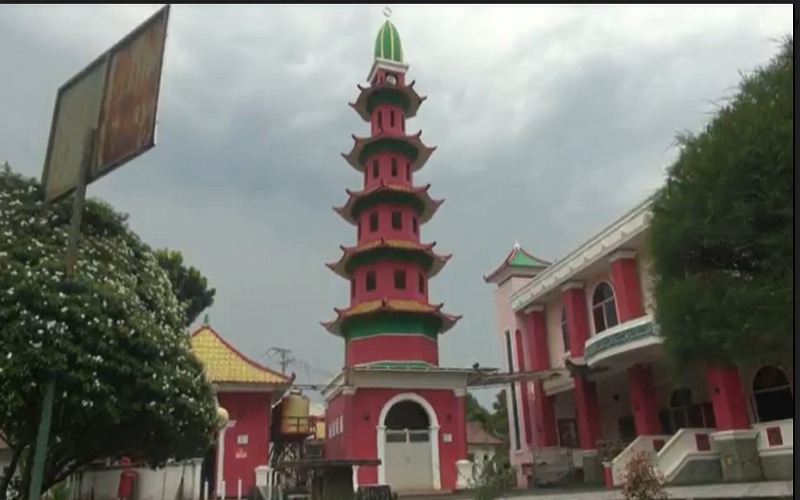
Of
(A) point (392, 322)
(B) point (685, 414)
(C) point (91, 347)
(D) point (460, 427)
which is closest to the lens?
(C) point (91, 347)

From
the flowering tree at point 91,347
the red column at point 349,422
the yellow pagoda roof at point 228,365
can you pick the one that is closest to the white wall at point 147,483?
the yellow pagoda roof at point 228,365

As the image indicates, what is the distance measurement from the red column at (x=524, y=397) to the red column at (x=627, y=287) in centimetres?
737

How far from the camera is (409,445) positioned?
2367cm

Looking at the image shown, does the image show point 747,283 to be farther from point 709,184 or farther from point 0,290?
point 0,290

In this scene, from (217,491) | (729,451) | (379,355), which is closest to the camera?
(729,451)

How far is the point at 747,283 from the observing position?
973cm

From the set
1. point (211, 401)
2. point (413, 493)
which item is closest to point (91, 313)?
point (211, 401)

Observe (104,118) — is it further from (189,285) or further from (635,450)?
(189,285)

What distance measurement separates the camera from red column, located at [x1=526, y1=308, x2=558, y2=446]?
2663 centimetres

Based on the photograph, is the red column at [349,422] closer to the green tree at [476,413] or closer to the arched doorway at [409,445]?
the arched doorway at [409,445]

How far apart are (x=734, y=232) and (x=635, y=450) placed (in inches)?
450

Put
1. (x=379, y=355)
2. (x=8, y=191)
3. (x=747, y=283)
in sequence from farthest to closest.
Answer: (x=379, y=355) < (x=8, y=191) < (x=747, y=283)

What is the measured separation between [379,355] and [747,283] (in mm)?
16922

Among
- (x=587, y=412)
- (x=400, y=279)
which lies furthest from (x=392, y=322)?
(x=587, y=412)
